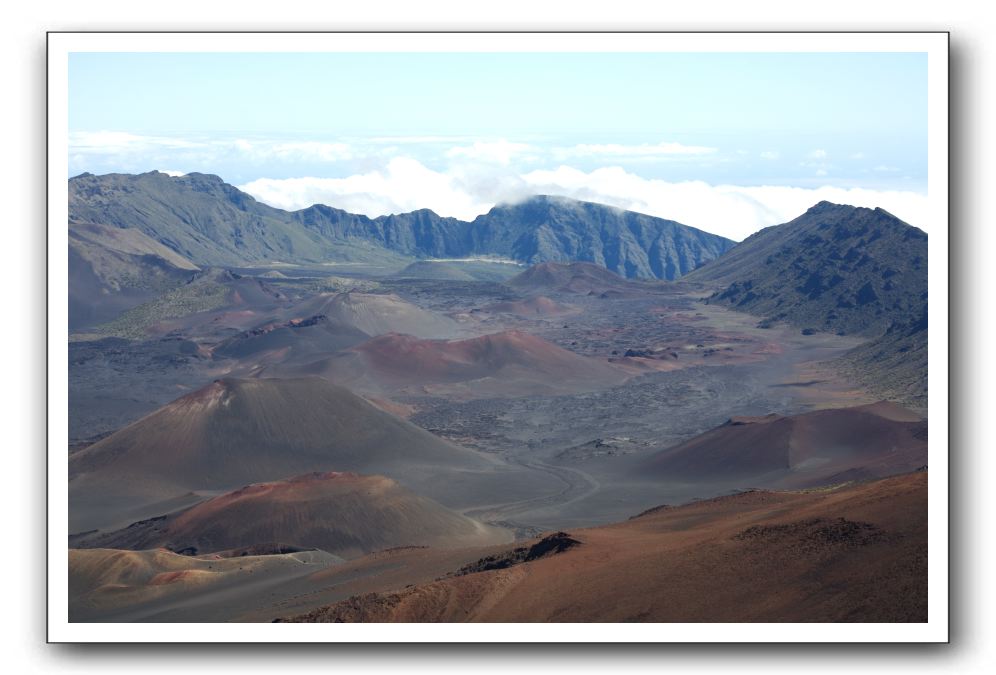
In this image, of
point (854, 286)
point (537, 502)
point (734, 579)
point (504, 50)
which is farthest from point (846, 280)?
point (504, 50)

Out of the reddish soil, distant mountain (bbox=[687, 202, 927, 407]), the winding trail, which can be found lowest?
the winding trail

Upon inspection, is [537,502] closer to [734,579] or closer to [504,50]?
[734,579]

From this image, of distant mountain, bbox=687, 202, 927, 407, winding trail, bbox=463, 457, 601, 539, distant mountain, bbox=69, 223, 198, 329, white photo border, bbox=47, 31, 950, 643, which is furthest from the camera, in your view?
distant mountain, bbox=69, 223, 198, 329

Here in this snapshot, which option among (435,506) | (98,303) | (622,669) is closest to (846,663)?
(622,669)

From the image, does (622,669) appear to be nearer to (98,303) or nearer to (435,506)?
(435,506)

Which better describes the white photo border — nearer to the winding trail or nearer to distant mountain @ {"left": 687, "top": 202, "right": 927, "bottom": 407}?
the winding trail

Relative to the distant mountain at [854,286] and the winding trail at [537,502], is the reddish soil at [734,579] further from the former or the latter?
the distant mountain at [854,286]

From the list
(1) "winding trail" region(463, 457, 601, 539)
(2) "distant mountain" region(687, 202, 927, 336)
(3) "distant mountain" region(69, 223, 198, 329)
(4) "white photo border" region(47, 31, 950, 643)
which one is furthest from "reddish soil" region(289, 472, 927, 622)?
(3) "distant mountain" region(69, 223, 198, 329)

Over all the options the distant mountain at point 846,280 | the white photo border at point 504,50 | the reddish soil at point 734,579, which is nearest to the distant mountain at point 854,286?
the distant mountain at point 846,280
